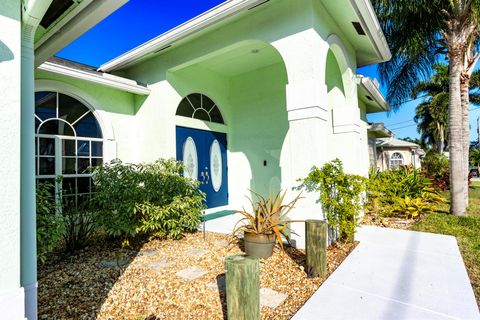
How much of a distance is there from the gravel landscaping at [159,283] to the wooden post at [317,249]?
13 centimetres

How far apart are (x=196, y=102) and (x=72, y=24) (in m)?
5.68

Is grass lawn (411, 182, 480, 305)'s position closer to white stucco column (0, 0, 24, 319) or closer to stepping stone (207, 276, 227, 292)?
stepping stone (207, 276, 227, 292)

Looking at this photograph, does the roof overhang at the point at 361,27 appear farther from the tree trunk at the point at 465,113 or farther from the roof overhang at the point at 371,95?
the tree trunk at the point at 465,113

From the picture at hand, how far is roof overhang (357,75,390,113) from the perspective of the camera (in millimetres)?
8278

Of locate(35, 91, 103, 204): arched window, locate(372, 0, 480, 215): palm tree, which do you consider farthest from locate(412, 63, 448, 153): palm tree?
locate(35, 91, 103, 204): arched window

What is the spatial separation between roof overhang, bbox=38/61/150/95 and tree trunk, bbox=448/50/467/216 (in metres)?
8.93

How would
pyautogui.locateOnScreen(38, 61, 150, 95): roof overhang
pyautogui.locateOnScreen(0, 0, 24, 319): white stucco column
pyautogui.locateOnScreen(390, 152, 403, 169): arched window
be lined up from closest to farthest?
pyautogui.locateOnScreen(0, 0, 24, 319): white stucco column
pyautogui.locateOnScreen(38, 61, 150, 95): roof overhang
pyautogui.locateOnScreen(390, 152, 403, 169): arched window

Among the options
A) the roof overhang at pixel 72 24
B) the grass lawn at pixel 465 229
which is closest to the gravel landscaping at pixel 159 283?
the grass lawn at pixel 465 229

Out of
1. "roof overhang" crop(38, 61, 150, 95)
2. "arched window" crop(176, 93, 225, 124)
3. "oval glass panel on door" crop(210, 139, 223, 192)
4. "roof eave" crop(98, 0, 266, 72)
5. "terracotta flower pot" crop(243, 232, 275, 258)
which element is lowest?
"terracotta flower pot" crop(243, 232, 275, 258)

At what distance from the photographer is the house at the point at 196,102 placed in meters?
1.95

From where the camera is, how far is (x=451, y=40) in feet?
26.1

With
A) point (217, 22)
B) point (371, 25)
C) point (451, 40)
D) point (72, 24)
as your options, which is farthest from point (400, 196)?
point (72, 24)

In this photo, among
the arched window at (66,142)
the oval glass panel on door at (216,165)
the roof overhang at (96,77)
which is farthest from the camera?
the oval glass panel on door at (216,165)

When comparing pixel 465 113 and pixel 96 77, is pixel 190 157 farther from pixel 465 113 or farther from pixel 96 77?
pixel 465 113
